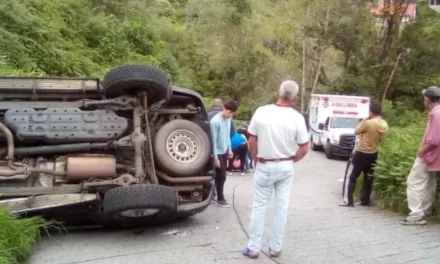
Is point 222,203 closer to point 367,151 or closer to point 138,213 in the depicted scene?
point 367,151

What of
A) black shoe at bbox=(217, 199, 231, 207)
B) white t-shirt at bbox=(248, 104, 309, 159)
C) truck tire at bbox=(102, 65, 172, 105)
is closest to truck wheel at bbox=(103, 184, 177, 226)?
truck tire at bbox=(102, 65, 172, 105)

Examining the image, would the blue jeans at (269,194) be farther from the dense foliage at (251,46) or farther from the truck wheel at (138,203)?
the dense foliage at (251,46)

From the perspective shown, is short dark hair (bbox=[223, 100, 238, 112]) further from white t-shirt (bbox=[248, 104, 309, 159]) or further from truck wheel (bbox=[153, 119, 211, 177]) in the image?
white t-shirt (bbox=[248, 104, 309, 159])

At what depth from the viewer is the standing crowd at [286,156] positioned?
21.1 feet

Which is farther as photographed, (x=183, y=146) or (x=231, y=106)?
(x=231, y=106)

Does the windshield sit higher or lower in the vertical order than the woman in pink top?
lower

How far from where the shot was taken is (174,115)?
823 centimetres

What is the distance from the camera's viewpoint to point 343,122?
88.1ft

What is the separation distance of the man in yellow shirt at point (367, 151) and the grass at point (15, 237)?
552 centimetres

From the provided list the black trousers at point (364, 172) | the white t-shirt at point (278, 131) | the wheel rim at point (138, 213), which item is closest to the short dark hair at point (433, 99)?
Result: the black trousers at point (364, 172)

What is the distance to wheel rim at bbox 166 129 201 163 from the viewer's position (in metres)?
7.92

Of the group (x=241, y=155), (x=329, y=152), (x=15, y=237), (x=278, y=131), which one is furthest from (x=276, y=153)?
(x=329, y=152)

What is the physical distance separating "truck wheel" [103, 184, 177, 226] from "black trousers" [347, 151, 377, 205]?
4.01m

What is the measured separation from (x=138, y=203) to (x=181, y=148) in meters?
1.29
